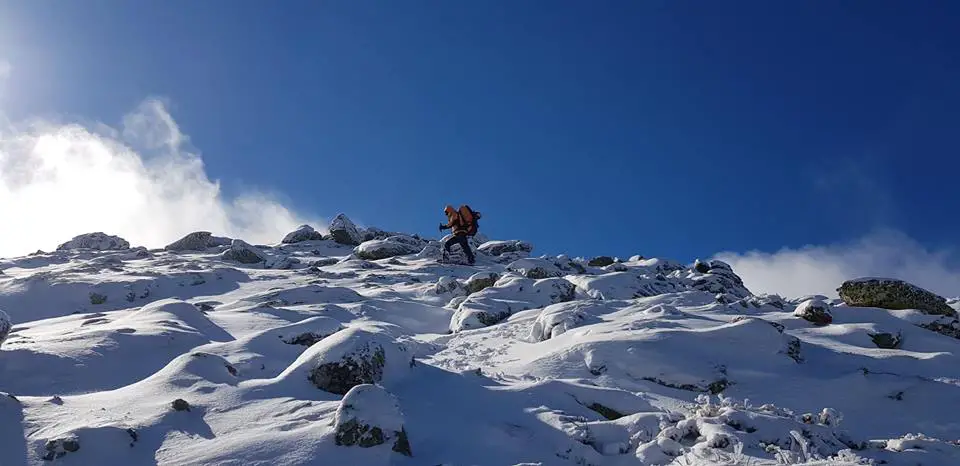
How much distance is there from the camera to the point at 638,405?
7379 mm

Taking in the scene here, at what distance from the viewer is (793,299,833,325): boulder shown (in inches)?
476

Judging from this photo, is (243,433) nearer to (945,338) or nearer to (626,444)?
(626,444)

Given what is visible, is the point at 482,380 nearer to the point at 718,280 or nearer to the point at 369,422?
the point at 369,422

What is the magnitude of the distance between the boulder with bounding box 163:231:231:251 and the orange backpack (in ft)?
52.5

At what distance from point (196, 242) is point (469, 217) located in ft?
56.3

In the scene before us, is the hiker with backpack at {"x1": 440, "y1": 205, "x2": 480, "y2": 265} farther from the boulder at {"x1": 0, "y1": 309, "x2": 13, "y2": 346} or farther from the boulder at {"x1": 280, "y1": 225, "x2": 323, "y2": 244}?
the boulder at {"x1": 0, "y1": 309, "x2": 13, "y2": 346}

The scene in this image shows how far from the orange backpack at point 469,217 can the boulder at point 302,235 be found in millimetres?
15003

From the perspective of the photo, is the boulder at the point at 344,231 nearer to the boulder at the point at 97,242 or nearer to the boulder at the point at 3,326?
the boulder at the point at 97,242

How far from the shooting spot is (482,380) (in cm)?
805

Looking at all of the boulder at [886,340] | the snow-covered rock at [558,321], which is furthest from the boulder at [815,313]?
the snow-covered rock at [558,321]

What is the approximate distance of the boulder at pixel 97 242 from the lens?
1269 inches

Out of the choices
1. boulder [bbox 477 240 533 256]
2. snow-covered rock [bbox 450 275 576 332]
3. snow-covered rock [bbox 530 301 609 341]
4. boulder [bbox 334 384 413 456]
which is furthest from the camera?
boulder [bbox 477 240 533 256]

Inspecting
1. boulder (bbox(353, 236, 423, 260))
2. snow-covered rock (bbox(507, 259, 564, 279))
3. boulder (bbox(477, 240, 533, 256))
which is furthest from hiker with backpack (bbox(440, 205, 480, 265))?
boulder (bbox(477, 240, 533, 256))

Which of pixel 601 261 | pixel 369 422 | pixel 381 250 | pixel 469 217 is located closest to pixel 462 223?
pixel 469 217
